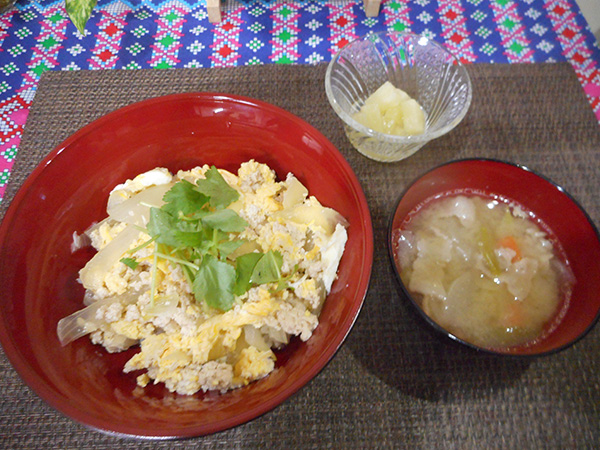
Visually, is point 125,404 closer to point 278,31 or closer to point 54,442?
point 54,442

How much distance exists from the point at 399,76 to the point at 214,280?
42.3 inches

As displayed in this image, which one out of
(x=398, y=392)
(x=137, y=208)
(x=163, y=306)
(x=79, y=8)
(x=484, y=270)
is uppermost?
(x=79, y=8)

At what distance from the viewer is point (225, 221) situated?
3.18 ft

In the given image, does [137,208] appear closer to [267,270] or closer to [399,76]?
[267,270]

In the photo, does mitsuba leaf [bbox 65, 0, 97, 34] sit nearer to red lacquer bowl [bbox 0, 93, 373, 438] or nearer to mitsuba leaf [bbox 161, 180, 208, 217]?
red lacquer bowl [bbox 0, 93, 373, 438]

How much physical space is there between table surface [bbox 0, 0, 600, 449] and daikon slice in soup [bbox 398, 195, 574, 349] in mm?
117

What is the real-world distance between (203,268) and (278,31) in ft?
4.78

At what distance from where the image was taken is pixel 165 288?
100 cm

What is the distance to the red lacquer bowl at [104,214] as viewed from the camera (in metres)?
0.84

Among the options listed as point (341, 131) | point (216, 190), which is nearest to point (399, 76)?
point (341, 131)

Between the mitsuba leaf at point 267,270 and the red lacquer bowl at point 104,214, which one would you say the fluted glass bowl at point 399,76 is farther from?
the mitsuba leaf at point 267,270

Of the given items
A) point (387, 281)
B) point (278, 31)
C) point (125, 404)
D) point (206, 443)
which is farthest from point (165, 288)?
point (278, 31)

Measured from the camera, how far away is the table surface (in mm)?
1070

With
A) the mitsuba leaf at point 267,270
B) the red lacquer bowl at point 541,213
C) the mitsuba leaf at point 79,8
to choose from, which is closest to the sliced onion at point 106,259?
the mitsuba leaf at point 267,270
